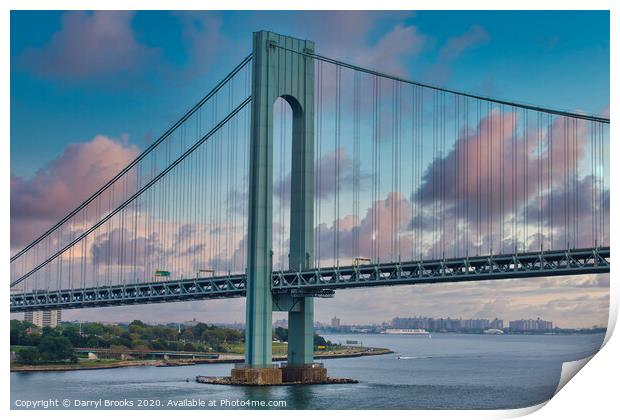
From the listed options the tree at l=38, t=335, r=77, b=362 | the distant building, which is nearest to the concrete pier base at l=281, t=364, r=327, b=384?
the tree at l=38, t=335, r=77, b=362

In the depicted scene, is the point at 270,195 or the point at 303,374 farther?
the point at 303,374

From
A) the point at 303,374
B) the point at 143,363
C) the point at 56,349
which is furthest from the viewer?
the point at 143,363

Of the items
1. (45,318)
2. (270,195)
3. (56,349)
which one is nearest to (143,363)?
(56,349)

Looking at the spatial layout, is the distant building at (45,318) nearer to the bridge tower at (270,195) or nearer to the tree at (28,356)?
the tree at (28,356)

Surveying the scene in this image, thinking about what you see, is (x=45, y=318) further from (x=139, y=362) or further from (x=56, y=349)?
(x=56, y=349)

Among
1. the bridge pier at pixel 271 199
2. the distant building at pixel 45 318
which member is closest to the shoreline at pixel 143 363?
the distant building at pixel 45 318

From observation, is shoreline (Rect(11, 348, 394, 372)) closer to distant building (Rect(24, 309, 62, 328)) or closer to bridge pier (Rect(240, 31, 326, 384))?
distant building (Rect(24, 309, 62, 328))

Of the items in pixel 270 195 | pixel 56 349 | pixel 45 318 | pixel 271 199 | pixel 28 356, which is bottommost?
pixel 28 356
